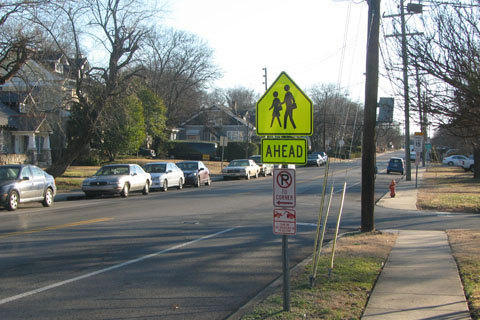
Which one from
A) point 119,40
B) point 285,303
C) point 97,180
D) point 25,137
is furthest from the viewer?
point 25,137

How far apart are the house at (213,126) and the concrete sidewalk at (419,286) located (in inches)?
2688

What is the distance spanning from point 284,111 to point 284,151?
0.46 m

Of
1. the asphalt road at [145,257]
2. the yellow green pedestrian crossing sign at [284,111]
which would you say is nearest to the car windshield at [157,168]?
the asphalt road at [145,257]

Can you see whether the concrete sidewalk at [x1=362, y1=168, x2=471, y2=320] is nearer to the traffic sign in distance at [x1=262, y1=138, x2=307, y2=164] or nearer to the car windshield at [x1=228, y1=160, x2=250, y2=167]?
the traffic sign in distance at [x1=262, y1=138, x2=307, y2=164]

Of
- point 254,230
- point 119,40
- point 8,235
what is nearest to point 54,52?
point 119,40

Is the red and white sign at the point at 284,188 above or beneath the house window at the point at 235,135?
beneath

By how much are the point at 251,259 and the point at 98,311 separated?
141 inches

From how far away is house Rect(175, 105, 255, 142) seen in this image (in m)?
78.2

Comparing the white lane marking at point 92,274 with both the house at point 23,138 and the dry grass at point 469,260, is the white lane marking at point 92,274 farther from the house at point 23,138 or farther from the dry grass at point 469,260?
the house at point 23,138

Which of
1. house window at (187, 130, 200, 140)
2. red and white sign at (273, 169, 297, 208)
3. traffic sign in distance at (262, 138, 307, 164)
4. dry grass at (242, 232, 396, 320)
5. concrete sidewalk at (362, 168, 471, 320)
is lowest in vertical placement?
concrete sidewalk at (362, 168, 471, 320)

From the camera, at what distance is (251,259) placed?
8680 millimetres

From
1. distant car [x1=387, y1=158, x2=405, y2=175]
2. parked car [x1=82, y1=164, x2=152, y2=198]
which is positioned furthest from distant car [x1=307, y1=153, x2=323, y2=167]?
parked car [x1=82, y1=164, x2=152, y2=198]

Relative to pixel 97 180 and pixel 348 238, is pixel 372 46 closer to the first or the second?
pixel 348 238

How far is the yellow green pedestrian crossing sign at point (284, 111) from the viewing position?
5399 millimetres
